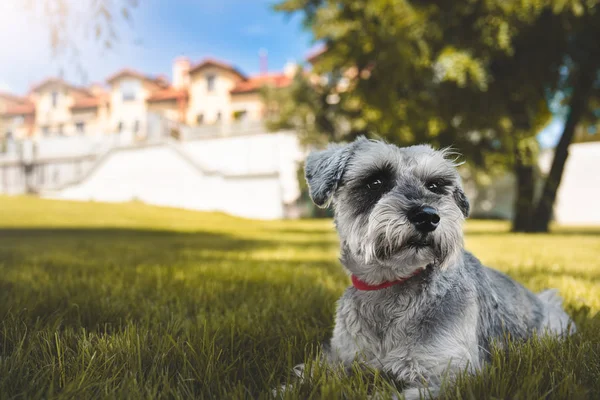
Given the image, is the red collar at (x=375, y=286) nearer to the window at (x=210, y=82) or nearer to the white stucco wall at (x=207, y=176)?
the white stucco wall at (x=207, y=176)

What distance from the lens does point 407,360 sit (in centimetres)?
221

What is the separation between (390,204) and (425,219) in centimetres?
20

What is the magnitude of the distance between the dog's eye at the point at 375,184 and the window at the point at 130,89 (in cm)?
4777

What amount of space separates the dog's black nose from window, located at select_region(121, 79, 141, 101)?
4819 centimetres

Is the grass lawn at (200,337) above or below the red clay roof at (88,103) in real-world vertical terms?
below

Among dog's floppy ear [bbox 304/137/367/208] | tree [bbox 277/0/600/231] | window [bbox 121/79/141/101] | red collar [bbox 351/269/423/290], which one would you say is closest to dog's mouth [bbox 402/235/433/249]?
red collar [bbox 351/269/423/290]

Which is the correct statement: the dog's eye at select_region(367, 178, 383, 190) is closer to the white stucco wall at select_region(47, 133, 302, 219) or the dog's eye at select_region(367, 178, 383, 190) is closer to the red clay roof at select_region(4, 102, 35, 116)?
the white stucco wall at select_region(47, 133, 302, 219)

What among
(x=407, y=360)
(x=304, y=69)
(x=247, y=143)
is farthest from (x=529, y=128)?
(x=247, y=143)

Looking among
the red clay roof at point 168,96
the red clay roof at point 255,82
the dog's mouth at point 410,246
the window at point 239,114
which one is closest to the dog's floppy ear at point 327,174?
the dog's mouth at point 410,246

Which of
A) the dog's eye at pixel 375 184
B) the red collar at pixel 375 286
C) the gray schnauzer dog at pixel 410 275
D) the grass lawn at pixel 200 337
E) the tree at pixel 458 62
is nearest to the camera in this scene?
the grass lawn at pixel 200 337

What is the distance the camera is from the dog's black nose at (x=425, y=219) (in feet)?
7.56

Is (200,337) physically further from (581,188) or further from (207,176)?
(581,188)

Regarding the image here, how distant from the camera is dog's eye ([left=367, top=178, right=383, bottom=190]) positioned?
8.70ft

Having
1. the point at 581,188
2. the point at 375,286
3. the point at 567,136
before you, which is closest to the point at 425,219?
the point at 375,286
